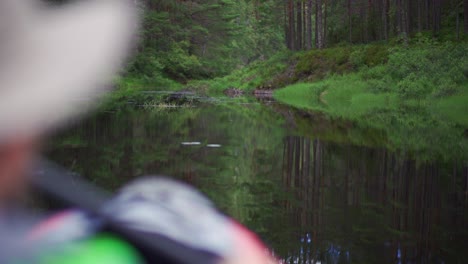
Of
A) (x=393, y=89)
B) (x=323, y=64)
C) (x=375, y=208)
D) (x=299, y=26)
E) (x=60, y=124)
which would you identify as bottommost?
(x=375, y=208)

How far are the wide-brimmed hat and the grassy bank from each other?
7.05m

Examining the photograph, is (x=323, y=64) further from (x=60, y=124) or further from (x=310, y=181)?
(x=60, y=124)

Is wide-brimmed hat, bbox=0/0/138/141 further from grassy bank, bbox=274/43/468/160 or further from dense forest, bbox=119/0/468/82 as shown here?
dense forest, bbox=119/0/468/82

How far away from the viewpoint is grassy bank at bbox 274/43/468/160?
9.58 meters

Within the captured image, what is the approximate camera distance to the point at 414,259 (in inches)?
136

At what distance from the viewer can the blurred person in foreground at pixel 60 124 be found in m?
0.70

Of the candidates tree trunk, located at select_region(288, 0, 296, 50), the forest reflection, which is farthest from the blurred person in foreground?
tree trunk, located at select_region(288, 0, 296, 50)

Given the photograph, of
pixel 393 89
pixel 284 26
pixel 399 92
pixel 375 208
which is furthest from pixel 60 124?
pixel 284 26

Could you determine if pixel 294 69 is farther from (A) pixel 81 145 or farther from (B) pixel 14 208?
(B) pixel 14 208

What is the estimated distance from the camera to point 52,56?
0.74 meters

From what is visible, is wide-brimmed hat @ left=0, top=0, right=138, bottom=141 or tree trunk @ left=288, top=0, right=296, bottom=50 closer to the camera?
wide-brimmed hat @ left=0, top=0, right=138, bottom=141

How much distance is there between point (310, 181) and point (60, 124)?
5265 mm

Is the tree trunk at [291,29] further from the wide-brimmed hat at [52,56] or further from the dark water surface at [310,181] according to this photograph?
the wide-brimmed hat at [52,56]

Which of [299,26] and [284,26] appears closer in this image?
[299,26]
